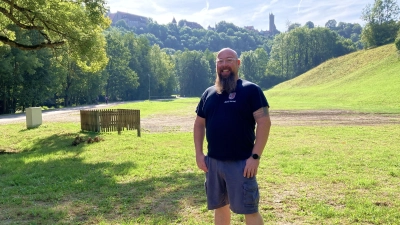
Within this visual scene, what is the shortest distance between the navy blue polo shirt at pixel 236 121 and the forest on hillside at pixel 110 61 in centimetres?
1203

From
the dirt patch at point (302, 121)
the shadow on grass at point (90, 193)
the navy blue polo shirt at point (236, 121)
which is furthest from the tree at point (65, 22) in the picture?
the navy blue polo shirt at point (236, 121)

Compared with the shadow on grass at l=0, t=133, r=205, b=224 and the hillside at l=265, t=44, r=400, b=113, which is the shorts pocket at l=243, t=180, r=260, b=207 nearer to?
the shadow on grass at l=0, t=133, r=205, b=224

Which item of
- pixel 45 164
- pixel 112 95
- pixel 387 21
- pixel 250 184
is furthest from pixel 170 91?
pixel 250 184

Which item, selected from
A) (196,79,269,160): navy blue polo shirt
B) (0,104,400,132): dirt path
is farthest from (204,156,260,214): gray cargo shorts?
(0,104,400,132): dirt path

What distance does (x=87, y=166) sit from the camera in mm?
8109

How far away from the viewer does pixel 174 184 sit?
20.9ft

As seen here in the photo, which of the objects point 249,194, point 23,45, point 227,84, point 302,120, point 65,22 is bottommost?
point 302,120

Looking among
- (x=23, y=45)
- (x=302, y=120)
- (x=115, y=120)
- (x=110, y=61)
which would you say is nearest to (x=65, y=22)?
(x=23, y=45)

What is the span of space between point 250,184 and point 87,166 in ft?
19.4

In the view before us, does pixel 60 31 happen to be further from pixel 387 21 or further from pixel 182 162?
pixel 387 21

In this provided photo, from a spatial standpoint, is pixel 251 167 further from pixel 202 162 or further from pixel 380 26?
pixel 380 26

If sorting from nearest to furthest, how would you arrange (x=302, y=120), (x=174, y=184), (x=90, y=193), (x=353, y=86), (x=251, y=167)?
1. (x=251, y=167)
2. (x=90, y=193)
3. (x=174, y=184)
4. (x=302, y=120)
5. (x=353, y=86)

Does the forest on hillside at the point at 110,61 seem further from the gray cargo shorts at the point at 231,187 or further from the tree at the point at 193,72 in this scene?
the gray cargo shorts at the point at 231,187

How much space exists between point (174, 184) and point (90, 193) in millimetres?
1520
